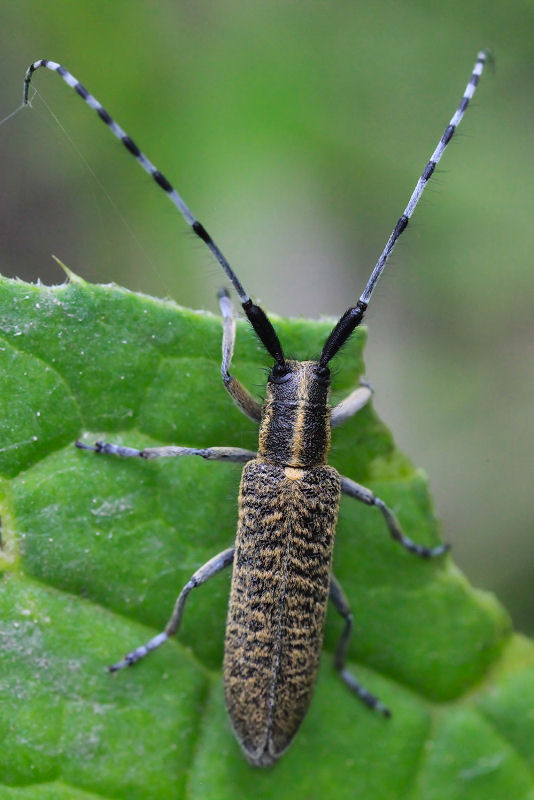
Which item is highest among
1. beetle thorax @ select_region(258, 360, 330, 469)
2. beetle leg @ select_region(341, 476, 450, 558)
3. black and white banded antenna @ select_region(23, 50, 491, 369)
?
black and white banded antenna @ select_region(23, 50, 491, 369)

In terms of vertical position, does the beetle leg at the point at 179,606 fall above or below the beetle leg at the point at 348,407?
below

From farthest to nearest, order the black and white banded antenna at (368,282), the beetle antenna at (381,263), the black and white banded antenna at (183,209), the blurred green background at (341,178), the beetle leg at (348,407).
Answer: the blurred green background at (341,178)
the beetle leg at (348,407)
the beetle antenna at (381,263)
the black and white banded antenna at (368,282)
the black and white banded antenna at (183,209)

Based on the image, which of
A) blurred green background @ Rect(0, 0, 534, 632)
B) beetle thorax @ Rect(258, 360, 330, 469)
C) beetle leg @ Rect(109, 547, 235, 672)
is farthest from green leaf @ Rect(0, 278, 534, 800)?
blurred green background @ Rect(0, 0, 534, 632)

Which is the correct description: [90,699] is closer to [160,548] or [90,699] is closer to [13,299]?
[160,548]

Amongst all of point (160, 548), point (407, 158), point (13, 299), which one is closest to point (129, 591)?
point (160, 548)

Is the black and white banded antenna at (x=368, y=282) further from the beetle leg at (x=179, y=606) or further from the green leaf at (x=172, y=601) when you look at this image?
the beetle leg at (x=179, y=606)

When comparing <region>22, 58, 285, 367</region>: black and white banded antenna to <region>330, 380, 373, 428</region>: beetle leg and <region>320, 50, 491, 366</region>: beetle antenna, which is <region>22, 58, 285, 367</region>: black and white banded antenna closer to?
<region>320, 50, 491, 366</region>: beetle antenna

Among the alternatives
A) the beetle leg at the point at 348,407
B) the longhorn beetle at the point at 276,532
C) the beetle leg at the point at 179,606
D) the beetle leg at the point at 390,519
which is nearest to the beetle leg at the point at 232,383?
the longhorn beetle at the point at 276,532
